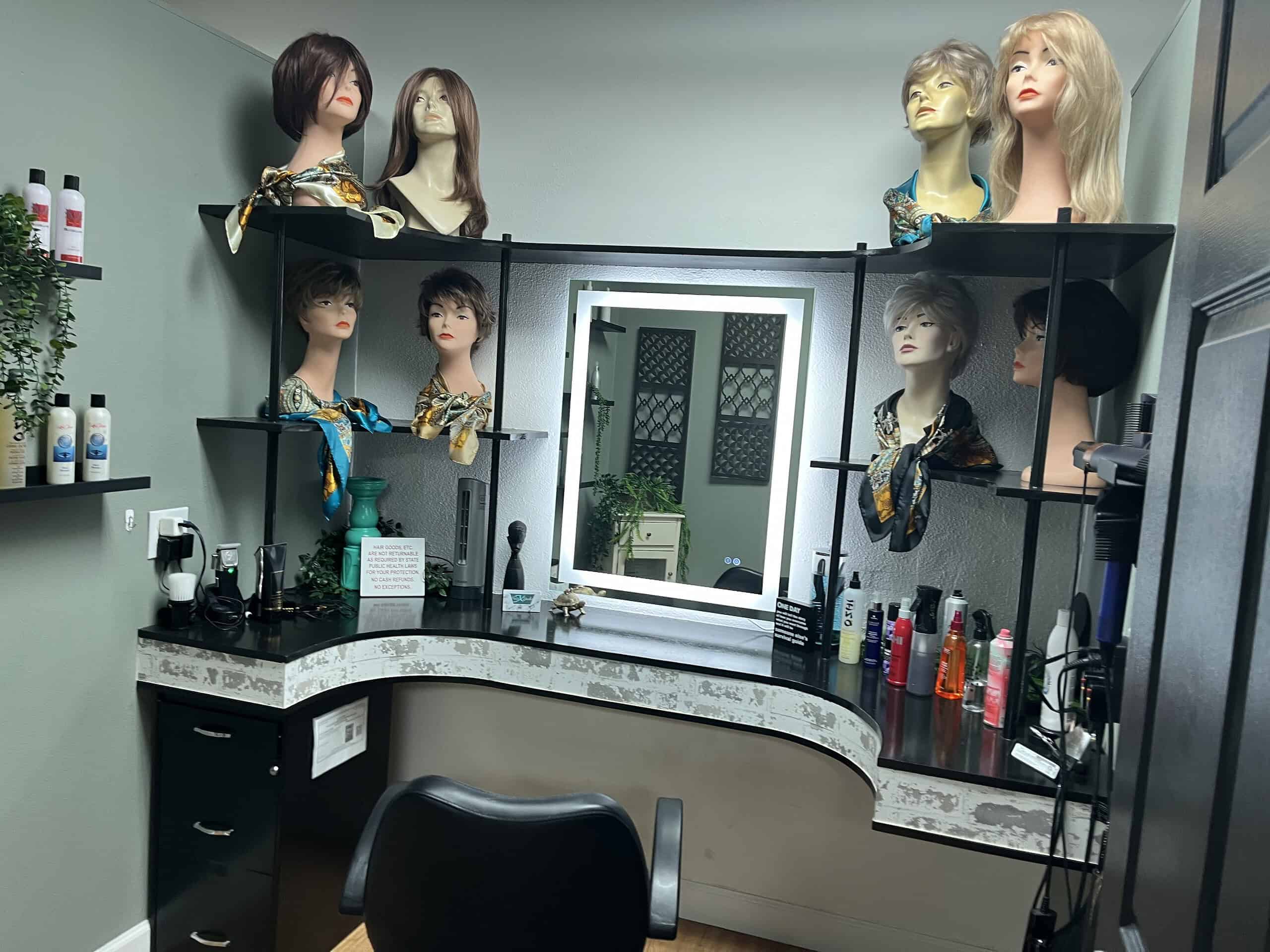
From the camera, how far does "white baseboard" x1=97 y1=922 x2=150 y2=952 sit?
2.19 m

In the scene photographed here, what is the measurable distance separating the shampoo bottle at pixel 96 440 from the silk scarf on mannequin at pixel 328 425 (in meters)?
0.50

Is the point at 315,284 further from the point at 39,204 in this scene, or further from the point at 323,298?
the point at 39,204

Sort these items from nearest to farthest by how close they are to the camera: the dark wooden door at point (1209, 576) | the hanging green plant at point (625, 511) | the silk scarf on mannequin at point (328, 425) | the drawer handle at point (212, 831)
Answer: the dark wooden door at point (1209, 576) < the drawer handle at point (212, 831) < the silk scarf on mannequin at point (328, 425) < the hanging green plant at point (625, 511)

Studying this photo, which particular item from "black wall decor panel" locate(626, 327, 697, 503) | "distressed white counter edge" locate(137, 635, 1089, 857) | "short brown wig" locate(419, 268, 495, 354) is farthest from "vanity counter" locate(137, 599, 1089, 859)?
"short brown wig" locate(419, 268, 495, 354)

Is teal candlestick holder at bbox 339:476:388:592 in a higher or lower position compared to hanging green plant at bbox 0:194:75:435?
lower

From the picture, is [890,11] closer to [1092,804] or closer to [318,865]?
[1092,804]

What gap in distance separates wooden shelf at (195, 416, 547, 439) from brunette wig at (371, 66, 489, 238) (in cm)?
58

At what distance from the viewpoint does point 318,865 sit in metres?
2.30

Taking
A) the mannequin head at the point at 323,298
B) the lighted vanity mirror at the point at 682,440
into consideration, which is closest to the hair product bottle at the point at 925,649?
the lighted vanity mirror at the point at 682,440

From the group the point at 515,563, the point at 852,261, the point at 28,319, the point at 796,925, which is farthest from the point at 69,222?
the point at 796,925

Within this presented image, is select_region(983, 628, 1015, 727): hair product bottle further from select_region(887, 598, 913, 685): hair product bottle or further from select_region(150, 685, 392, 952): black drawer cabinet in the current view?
select_region(150, 685, 392, 952): black drawer cabinet

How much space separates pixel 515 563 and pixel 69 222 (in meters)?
1.41

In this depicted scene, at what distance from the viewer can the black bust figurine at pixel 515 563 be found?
104 inches

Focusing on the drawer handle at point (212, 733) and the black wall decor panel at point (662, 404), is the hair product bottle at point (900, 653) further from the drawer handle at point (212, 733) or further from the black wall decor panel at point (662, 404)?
the drawer handle at point (212, 733)
